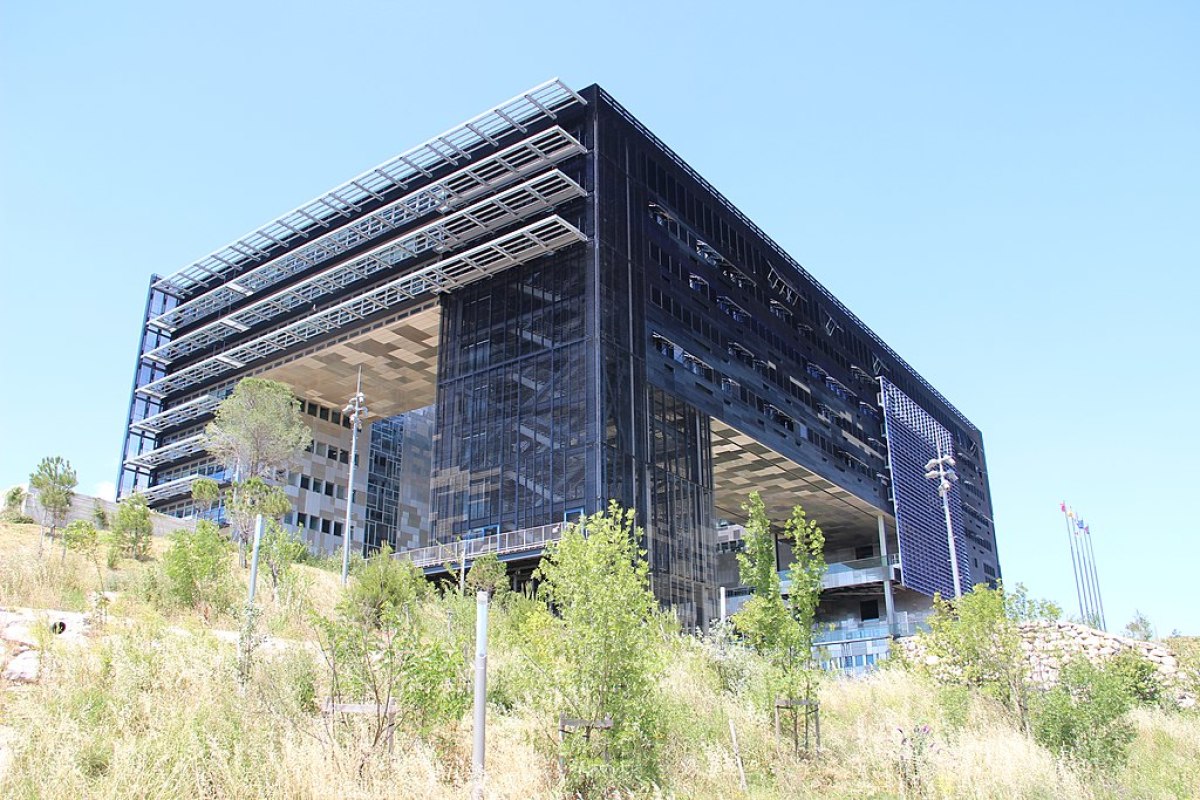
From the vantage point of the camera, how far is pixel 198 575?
25500 mm

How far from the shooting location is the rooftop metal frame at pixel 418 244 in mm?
46625

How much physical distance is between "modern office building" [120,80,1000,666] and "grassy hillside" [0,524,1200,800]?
752 inches

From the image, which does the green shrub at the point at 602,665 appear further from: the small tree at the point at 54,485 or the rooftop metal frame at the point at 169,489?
the rooftop metal frame at the point at 169,489

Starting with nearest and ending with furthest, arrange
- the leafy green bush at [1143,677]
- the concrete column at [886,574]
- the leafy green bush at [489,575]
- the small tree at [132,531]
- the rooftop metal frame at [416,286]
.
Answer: the leafy green bush at [1143,677], the small tree at [132,531], the leafy green bush at [489,575], the rooftop metal frame at [416,286], the concrete column at [886,574]

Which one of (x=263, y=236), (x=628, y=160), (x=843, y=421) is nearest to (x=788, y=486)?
(x=843, y=421)

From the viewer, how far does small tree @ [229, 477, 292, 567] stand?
37369mm

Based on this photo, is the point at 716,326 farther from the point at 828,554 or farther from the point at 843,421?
the point at 828,554

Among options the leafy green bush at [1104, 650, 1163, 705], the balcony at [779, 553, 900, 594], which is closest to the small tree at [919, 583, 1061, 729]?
the leafy green bush at [1104, 650, 1163, 705]

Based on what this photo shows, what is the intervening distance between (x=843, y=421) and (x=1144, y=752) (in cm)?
4759

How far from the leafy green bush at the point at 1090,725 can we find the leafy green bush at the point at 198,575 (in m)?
18.9

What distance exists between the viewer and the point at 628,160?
48875mm

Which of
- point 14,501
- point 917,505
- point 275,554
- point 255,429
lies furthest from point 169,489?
point 917,505

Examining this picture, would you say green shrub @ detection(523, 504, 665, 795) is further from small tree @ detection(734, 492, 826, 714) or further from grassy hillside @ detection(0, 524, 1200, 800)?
small tree @ detection(734, 492, 826, 714)

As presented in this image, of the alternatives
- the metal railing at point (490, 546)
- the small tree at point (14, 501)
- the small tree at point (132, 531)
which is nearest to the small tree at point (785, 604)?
the metal railing at point (490, 546)
